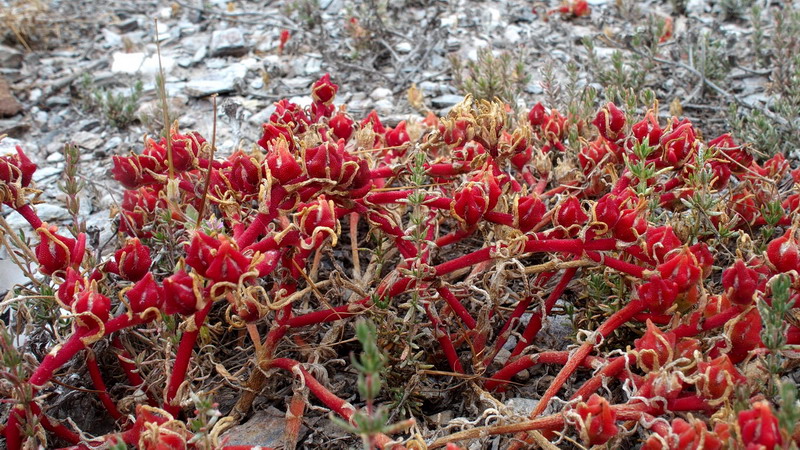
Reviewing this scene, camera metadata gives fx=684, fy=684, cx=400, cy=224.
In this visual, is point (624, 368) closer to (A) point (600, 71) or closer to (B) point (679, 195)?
(B) point (679, 195)

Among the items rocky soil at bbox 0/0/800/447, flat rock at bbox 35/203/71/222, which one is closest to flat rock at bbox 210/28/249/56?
rocky soil at bbox 0/0/800/447

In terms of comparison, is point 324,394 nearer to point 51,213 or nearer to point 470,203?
point 470,203

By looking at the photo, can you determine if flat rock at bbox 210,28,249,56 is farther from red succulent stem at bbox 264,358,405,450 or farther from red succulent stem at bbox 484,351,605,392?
red succulent stem at bbox 484,351,605,392

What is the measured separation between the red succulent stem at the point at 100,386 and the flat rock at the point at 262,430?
0.38m

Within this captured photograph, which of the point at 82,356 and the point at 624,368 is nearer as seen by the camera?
the point at 624,368

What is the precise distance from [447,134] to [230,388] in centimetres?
127

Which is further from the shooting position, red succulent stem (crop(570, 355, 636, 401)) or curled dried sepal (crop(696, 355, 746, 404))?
red succulent stem (crop(570, 355, 636, 401))

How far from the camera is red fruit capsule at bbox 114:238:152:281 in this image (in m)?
2.03

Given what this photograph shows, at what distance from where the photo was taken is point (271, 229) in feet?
6.86

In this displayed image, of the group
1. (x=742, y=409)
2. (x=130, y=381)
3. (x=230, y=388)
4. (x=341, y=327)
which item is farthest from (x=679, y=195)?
(x=130, y=381)

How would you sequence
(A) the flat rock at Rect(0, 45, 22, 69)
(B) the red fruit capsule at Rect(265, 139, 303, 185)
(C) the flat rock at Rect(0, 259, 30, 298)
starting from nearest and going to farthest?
(B) the red fruit capsule at Rect(265, 139, 303, 185)
(C) the flat rock at Rect(0, 259, 30, 298)
(A) the flat rock at Rect(0, 45, 22, 69)

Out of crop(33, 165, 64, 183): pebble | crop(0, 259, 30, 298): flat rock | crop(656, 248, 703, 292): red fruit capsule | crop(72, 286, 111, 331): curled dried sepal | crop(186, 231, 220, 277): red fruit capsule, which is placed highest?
crop(186, 231, 220, 277): red fruit capsule

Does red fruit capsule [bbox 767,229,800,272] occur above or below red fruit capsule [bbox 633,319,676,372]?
above

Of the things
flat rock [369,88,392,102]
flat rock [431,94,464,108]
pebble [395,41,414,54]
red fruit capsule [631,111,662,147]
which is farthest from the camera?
pebble [395,41,414,54]
